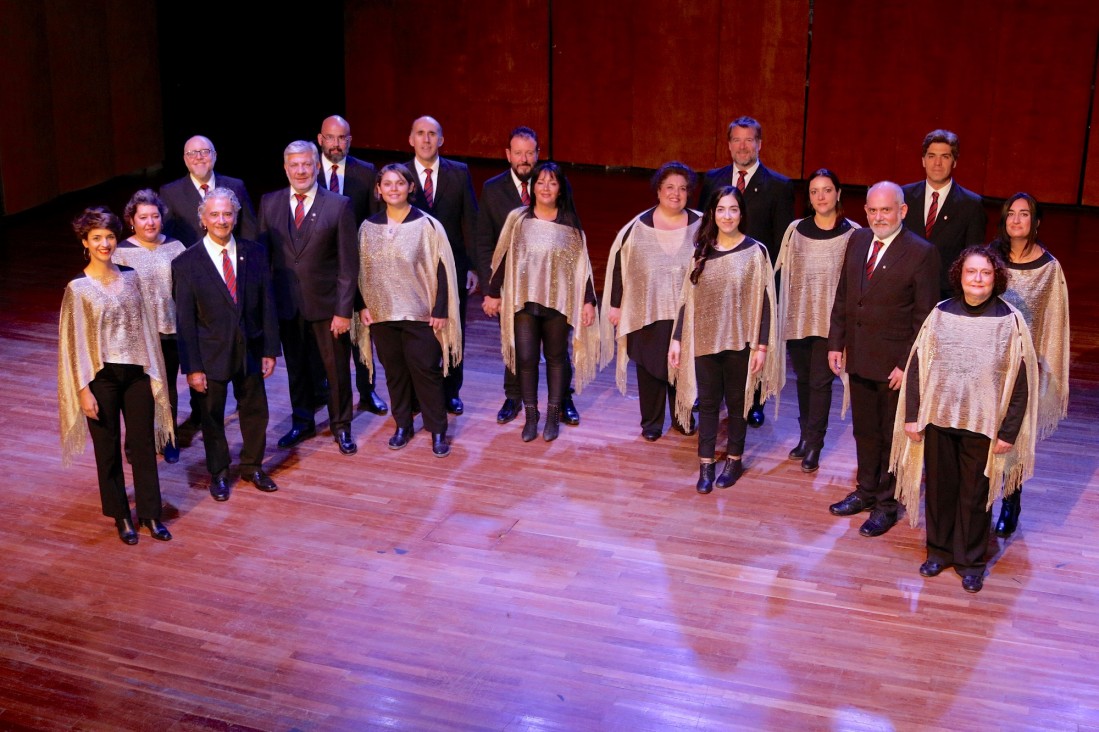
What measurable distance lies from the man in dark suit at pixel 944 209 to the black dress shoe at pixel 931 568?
123 centimetres

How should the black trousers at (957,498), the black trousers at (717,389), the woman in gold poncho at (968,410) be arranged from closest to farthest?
the woman in gold poncho at (968,410)
the black trousers at (957,498)
the black trousers at (717,389)

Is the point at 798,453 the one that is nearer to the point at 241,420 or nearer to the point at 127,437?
the point at 241,420

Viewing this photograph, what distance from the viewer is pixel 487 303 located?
5.63 meters

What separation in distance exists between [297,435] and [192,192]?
3.87 ft

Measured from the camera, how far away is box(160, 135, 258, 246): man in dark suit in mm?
5395

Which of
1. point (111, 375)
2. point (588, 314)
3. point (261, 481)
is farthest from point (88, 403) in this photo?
point (588, 314)

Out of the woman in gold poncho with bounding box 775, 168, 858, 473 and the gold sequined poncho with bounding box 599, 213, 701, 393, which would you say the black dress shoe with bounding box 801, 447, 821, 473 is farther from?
the gold sequined poncho with bounding box 599, 213, 701, 393

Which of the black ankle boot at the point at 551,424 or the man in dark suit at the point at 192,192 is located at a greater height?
the man in dark suit at the point at 192,192

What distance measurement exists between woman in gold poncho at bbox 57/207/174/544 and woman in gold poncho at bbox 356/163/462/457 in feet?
3.47

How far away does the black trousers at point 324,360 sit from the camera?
547 cm

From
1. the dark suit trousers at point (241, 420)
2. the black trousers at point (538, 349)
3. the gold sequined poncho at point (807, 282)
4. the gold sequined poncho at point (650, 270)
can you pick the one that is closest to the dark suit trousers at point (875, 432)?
the gold sequined poncho at point (807, 282)

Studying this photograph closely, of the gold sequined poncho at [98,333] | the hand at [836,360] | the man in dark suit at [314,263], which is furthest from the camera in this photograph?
the man in dark suit at [314,263]

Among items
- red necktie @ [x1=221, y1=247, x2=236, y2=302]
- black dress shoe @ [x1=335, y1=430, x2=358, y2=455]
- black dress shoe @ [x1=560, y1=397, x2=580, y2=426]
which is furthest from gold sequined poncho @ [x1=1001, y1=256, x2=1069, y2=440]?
red necktie @ [x1=221, y1=247, x2=236, y2=302]

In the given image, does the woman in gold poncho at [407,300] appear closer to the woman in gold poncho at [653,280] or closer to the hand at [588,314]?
the hand at [588,314]
